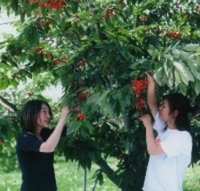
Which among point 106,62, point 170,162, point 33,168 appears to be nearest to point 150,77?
point 106,62

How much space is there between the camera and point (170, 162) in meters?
2.50

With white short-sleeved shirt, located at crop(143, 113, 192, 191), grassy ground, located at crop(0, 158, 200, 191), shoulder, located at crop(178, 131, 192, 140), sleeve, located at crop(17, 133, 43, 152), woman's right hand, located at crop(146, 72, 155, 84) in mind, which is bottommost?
grassy ground, located at crop(0, 158, 200, 191)

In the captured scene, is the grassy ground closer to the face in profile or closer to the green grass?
the green grass

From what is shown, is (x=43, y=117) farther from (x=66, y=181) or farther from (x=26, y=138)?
(x=66, y=181)

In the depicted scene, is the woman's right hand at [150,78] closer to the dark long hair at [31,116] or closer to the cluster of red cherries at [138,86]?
the cluster of red cherries at [138,86]

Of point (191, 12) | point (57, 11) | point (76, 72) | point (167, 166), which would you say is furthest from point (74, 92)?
point (191, 12)

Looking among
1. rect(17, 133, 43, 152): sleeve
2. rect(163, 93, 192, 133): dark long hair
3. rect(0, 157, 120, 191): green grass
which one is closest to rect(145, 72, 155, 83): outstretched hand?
rect(163, 93, 192, 133): dark long hair

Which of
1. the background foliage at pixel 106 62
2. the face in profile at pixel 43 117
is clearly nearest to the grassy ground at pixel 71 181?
the background foliage at pixel 106 62

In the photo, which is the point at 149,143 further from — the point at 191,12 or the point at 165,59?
the point at 191,12

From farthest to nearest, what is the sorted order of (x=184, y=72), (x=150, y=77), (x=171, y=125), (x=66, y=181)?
(x=66, y=181) → (x=171, y=125) → (x=150, y=77) → (x=184, y=72)

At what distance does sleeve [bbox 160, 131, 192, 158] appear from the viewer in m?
2.40

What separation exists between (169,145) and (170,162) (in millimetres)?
137

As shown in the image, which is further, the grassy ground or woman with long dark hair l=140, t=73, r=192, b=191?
the grassy ground

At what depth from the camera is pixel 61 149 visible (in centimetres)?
325
